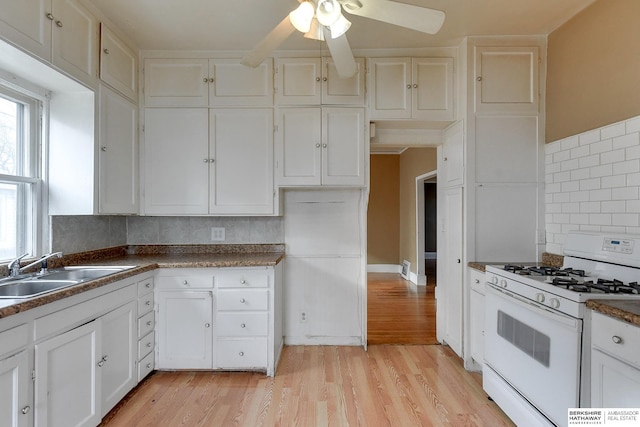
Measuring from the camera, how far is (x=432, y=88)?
8.75 feet

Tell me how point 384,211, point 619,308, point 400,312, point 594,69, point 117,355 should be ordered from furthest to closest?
point 384,211 < point 400,312 < point 594,69 < point 117,355 < point 619,308

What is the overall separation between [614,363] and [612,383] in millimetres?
84

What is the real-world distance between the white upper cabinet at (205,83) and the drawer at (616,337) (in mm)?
2522

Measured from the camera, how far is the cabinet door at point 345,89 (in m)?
2.70

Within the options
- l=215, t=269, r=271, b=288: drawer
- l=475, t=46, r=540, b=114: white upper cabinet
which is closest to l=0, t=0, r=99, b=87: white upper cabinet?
l=215, t=269, r=271, b=288: drawer

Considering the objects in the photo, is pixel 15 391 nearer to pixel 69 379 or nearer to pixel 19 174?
pixel 69 379

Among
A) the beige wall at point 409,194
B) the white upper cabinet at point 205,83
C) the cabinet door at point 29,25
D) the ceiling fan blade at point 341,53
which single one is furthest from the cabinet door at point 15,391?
the beige wall at point 409,194

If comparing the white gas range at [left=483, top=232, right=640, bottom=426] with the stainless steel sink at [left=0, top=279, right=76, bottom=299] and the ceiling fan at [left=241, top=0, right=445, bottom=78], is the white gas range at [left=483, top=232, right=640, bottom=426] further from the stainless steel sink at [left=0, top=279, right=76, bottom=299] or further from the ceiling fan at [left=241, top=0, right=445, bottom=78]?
the stainless steel sink at [left=0, top=279, right=76, bottom=299]

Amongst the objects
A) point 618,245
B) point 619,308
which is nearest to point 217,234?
point 619,308

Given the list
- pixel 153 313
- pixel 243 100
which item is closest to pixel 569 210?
pixel 243 100

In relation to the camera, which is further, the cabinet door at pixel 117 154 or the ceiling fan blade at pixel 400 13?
the cabinet door at pixel 117 154

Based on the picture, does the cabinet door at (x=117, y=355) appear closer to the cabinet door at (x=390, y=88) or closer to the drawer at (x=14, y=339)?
the drawer at (x=14, y=339)

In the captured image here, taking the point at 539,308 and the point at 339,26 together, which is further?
the point at 539,308

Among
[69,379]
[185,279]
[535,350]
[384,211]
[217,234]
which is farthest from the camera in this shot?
[384,211]
